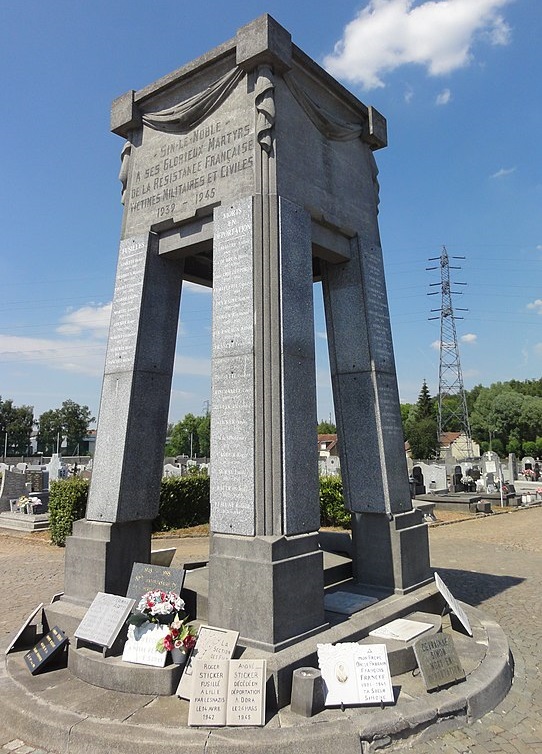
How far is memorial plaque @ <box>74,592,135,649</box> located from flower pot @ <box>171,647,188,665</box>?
609mm

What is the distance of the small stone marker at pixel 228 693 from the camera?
375 centimetres

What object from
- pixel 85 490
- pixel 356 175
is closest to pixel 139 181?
pixel 356 175

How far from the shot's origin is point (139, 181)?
694 centimetres

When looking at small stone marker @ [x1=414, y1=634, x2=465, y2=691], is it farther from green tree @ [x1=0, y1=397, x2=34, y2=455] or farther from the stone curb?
green tree @ [x1=0, y1=397, x2=34, y2=455]

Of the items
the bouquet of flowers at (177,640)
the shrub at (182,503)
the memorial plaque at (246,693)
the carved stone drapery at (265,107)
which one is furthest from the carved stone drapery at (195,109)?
the shrub at (182,503)

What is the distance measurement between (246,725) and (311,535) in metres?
1.75

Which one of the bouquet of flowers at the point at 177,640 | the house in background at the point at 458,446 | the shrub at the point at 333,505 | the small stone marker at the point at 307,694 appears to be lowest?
the small stone marker at the point at 307,694

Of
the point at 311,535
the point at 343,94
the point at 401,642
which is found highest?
the point at 343,94

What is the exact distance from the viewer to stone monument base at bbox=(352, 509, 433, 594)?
628 centimetres

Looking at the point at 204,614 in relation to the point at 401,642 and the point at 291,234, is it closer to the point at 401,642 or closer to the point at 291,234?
the point at 401,642

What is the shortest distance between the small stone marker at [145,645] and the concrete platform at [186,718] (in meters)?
0.26

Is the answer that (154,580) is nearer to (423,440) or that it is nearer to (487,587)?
(487,587)

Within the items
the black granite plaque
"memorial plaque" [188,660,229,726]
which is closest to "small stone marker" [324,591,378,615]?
the black granite plaque

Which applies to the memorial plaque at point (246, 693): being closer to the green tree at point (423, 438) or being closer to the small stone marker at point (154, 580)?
the small stone marker at point (154, 580)
